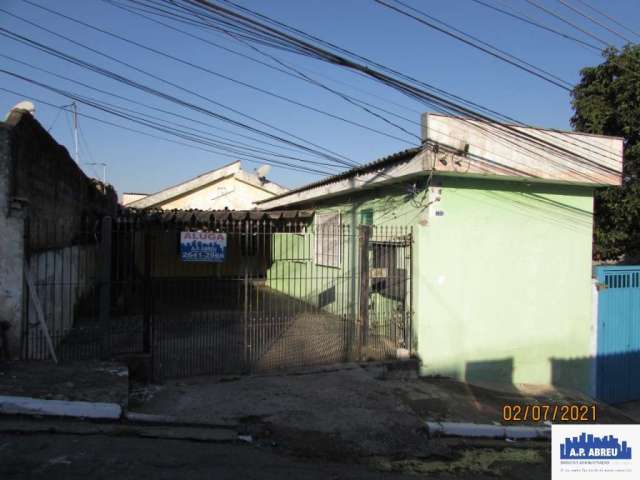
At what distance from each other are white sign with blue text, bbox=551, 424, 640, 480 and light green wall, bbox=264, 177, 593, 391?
347 cm

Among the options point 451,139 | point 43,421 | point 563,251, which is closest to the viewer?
point 43,421

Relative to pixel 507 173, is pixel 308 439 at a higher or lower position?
lower

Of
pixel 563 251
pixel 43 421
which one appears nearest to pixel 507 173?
pixel 563 251

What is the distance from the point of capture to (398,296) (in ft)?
26.0

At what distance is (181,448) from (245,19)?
4718mm

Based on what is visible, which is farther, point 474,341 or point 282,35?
point 474,341

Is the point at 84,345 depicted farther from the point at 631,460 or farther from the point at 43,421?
the point at 631,460

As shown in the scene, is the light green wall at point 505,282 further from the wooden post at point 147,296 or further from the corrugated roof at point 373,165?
the wooden post at point 147,296

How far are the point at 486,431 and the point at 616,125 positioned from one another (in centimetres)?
879

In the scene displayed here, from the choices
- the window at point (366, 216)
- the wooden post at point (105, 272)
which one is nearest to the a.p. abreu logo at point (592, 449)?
the wooden post at point (105, 272)

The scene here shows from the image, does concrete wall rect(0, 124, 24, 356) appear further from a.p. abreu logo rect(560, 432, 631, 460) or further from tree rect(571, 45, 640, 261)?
tree rect(571, 45, 640, 261)

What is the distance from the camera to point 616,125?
1062 cm

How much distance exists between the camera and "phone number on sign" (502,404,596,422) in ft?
20.7

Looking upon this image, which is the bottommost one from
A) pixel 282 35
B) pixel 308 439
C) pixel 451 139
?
pixel 308 439
